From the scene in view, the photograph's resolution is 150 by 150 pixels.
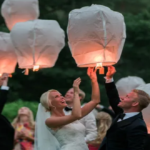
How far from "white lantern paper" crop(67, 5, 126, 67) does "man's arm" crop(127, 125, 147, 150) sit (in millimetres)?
973

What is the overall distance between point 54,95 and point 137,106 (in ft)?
3.36

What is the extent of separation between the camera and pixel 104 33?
5.44m

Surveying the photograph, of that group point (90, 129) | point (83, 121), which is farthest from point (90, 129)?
point (83, 121)

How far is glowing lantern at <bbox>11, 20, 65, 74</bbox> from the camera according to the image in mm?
6066

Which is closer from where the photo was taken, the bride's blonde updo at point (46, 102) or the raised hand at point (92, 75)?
the bride's blonde updo at point (46, 102)

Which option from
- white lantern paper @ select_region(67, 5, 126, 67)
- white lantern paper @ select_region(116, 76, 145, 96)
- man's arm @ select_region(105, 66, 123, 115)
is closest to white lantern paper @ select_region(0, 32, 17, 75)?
white lantern paper @ select_region(67, 5, 126, 67)

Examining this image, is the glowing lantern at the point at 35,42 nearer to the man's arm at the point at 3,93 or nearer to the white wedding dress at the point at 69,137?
the man's arm at the point at 3,93

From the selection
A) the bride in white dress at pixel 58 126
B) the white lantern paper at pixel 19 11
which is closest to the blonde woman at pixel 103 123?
the bride in white dress at pixel 58 126

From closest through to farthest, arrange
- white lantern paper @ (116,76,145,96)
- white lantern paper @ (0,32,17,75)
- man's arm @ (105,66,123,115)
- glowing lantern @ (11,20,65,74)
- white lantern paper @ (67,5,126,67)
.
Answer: white lantern paper @ (67,5,126,67)
man's arm @ (105,66,123,115)
glowing lantern @ (11,20,65,74)
white lantern paper @ (0,32,17,75)
white lantern paper @ (116,76,145,96)

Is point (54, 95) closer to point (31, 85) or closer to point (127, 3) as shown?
point (31, 85)

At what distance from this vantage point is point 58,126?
5453 millimetres

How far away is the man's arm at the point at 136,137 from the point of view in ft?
15.7

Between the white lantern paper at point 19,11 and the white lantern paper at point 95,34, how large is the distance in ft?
5.38

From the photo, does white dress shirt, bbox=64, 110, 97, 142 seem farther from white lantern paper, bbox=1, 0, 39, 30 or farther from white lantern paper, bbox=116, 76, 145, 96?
white lantern paper, bbox=116, 76, 145, 96
